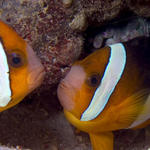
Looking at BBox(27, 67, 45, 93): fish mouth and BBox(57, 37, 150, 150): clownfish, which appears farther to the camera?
BBox(57, 37, 150, 150): clownfish

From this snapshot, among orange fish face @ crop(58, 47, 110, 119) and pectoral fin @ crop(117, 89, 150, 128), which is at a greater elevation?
orange fish face @ crop(58, 47, 110, 119)

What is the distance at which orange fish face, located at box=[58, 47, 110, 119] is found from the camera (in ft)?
4.39

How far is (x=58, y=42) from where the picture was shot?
170 centimetres

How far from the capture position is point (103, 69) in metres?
1.39

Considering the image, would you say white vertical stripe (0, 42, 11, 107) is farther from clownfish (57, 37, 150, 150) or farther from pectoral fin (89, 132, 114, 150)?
pectoral fin (89, 132, 114, 150)

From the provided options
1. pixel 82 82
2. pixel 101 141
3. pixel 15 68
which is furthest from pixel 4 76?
pixel 101 141

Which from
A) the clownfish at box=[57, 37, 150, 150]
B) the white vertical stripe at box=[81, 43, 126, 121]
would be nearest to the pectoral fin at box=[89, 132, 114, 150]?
the clownfish at box=[57, 37, 150, 150]

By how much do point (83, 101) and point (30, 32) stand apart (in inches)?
26.8

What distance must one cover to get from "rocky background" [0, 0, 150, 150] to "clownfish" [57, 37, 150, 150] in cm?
35

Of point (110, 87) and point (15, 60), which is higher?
point (15, 60)

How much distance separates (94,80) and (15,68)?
47cm

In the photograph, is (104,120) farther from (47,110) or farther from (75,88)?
(47,110)

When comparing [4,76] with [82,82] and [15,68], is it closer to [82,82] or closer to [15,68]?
[15,68]

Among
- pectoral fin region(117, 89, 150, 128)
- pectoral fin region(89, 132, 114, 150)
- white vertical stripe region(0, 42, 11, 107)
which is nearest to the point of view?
white vertical stripe region(0, 42, 11, 107)
